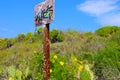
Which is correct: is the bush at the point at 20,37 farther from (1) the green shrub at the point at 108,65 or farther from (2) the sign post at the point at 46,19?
(2) the sign post at the point at 46,19

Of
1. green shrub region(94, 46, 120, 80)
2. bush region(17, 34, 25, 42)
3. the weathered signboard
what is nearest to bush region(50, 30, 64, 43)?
bush region(17, 34, 25, 42)

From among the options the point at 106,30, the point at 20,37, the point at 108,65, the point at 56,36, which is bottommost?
the point at 108,65

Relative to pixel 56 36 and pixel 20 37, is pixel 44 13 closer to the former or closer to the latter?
pixel 56 36

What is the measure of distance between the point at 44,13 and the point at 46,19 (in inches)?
6.1

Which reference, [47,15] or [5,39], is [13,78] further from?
[5,39]

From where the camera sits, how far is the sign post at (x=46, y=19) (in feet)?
21.4

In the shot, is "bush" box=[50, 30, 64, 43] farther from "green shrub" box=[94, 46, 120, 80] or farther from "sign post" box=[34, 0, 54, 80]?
"sign post" box=[34, 0, 54, 80]

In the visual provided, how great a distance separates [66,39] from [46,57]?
59.6ft

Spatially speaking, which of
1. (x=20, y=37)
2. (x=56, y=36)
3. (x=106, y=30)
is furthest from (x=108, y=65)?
(x=20, y=37)

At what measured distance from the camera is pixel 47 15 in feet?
21.5

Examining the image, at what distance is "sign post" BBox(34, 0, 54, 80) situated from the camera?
653 centimetres

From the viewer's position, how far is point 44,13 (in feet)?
22.0

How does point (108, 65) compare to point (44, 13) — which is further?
point (108, 65)

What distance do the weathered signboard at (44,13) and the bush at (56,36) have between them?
60.6 feet
